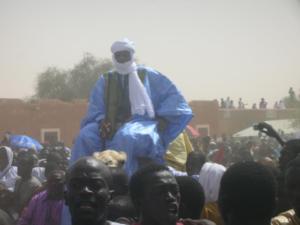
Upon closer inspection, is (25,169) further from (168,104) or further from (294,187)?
(294,187)

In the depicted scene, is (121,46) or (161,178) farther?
(121,46)

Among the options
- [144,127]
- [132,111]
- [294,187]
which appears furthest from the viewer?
[132,111]

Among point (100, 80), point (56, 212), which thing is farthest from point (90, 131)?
point (56, 212)

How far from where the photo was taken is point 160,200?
10.5 feet

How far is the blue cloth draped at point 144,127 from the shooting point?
570 centimetres

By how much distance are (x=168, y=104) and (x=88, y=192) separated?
10.4ft

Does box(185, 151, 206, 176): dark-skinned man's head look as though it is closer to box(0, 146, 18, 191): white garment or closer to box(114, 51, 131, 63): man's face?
box(114, 51, 131, 63): man's face

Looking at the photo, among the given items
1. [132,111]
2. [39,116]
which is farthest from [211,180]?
[39,116]

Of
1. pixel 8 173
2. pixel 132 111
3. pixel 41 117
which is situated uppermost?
pixel 132 111

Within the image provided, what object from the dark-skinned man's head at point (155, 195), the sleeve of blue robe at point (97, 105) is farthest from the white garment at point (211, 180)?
the sleeve of blue robe at point (97, 105)

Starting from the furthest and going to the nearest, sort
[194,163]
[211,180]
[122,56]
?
[194,163] < [122,56] < [211,180]

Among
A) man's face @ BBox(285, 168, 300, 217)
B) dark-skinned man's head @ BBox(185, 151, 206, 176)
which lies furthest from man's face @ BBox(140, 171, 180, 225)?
dark-skinned man's head @ BBox(185, 151, 206, 176)

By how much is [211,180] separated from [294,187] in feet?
4.60

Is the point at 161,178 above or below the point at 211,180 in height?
above
